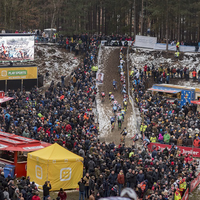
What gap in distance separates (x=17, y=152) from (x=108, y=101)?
16106mm

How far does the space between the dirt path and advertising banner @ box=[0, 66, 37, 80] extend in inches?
253

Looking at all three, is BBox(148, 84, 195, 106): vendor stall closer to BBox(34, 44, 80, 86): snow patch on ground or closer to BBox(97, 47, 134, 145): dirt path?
BBox(97, 47, 134, 145): dirt path

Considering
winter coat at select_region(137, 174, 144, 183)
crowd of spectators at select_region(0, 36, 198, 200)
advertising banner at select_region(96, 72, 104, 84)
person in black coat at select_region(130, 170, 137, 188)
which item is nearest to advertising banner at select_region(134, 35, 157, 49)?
advertising banner at select_region(96, 72, 104, 84)

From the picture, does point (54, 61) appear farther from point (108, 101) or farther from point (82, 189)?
point (82, 189)

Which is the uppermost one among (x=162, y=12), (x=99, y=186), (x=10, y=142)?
(x=162, y=12)

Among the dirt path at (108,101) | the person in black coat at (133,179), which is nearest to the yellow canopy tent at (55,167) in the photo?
the person in black coat at (133,179)

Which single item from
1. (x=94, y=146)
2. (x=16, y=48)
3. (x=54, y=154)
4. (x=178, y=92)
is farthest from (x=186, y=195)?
(x=16, y=48)

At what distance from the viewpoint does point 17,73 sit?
37.3 m

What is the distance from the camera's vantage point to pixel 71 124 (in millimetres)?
26156

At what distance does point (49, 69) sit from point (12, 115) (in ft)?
64.0

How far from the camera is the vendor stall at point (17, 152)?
64.1 ft

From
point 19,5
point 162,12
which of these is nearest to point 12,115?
point 162,12

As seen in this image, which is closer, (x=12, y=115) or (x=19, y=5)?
(x=12, y=115)

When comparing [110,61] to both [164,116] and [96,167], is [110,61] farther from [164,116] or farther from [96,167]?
[96,167]
